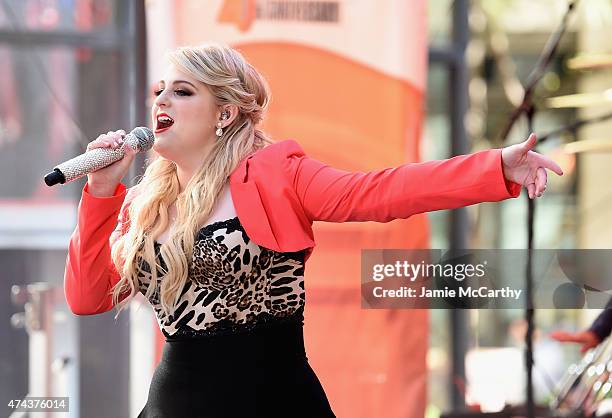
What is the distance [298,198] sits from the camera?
2029 millimetres

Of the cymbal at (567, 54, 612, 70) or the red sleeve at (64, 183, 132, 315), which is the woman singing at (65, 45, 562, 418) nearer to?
the red sleeve at (64, 183, 132, 315)

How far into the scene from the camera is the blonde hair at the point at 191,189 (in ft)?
6.62

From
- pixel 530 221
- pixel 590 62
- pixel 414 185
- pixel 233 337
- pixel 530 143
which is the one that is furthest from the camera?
pixel 590 62

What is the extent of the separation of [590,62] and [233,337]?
1.64 meters

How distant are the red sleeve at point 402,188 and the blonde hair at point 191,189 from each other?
0.15 meters

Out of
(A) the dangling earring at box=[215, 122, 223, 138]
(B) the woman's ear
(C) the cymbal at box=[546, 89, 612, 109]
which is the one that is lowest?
(A) the dangling earring at box=[215, 122, 223, 138]

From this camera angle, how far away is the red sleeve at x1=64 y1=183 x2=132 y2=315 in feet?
6.51

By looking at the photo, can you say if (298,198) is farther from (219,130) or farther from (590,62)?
(590,62)

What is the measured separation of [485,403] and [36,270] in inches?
55.5

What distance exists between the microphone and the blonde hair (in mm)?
126

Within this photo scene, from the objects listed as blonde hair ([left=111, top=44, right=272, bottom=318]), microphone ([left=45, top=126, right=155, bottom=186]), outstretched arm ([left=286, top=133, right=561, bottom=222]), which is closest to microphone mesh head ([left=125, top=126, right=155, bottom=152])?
microphone ([left=45, top=126, right=155, bottom=186])

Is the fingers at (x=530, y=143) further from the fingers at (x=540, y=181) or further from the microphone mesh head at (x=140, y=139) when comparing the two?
the microphone mesh head at (x=140, y=139)

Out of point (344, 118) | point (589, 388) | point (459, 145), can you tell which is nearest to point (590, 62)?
point (459, 145)

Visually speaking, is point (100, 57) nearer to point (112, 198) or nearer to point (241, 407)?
point (112, 198)
